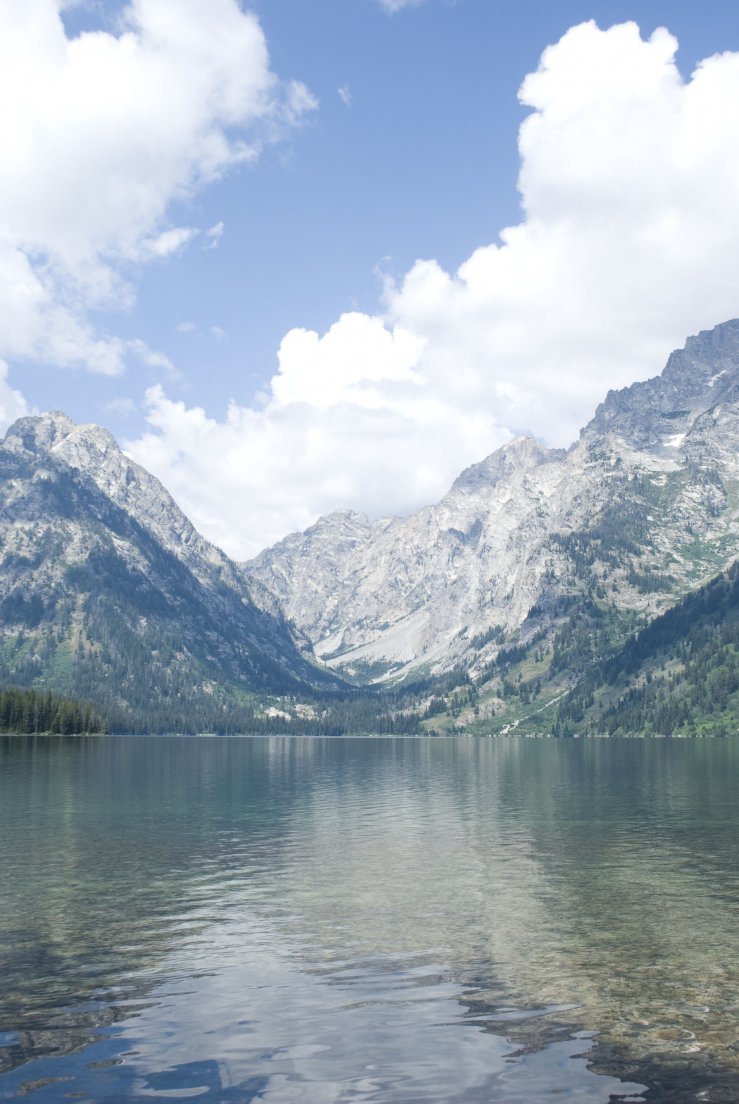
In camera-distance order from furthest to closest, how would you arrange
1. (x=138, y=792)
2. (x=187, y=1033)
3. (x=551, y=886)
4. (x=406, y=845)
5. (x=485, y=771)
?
(x=485, y=771)
(x=138, y=792)
(x=406, y=845)
(x=551, y=886)
(x=187, y=1033)

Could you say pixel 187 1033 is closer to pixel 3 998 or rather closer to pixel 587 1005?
pixel 3 998

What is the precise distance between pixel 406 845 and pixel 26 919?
36911mm

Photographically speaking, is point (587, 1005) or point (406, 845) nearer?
point (587, 1005)

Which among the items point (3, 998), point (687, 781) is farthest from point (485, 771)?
point (3, 998)

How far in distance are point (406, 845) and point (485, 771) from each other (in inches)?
4665

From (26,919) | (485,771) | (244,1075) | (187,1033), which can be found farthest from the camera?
(485,771)

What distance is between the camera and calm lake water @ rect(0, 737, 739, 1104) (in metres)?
24.8

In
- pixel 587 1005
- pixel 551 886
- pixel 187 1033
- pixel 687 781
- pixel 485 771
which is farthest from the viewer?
pixel 485 771

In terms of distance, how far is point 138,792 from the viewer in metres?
124

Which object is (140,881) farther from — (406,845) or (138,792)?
(138,792)

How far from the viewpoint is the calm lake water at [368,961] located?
24797 mm

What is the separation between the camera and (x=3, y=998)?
1256 inches

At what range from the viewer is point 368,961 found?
125 ft

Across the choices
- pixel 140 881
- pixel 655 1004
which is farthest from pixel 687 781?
pixel 655 1004
